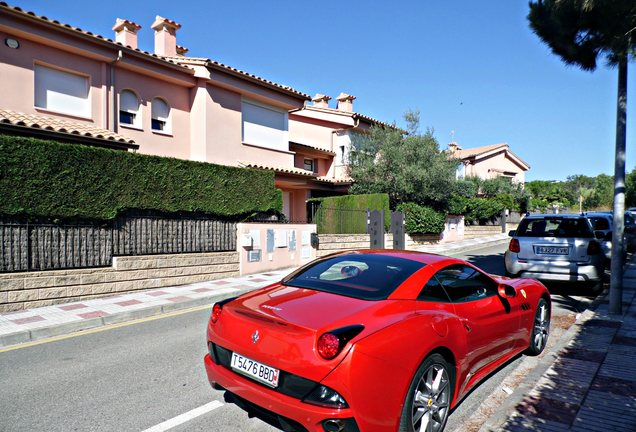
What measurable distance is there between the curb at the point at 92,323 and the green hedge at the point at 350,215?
9.62m

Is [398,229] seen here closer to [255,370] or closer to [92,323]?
[92,323]

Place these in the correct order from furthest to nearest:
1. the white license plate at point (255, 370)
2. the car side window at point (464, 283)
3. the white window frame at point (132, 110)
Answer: the white window frame at point (132, 110) < the car side window at point (464, 283) < the white license plate at point (255, 370)

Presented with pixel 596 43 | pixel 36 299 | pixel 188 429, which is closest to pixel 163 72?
pixel 36 299

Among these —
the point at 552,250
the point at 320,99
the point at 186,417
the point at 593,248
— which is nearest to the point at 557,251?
the point at 552,250

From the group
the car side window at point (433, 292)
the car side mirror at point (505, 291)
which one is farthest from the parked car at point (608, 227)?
the car side window at point (433, 292)

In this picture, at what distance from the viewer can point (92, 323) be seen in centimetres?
693

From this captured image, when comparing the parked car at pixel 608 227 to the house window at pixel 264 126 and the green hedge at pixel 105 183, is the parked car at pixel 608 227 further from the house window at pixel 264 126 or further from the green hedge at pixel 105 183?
the house window at pixel 264 126

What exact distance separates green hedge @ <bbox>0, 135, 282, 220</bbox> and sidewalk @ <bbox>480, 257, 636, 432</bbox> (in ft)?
29.1

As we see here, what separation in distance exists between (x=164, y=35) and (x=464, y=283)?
18.0 metres

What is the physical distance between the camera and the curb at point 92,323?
6.07m

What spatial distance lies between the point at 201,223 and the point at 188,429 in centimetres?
837

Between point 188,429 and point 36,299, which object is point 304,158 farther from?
point 188,429

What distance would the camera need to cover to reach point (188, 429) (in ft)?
10.9

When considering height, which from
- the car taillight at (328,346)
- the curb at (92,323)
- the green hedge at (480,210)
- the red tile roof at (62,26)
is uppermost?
the red tile roof at (62,26)
